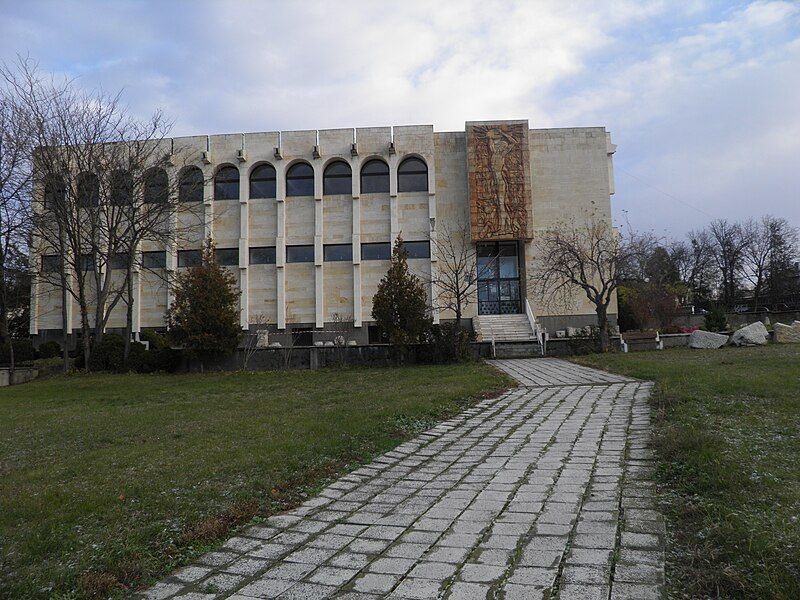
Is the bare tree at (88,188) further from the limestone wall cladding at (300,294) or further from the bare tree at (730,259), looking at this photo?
the bare tree at (730,259)

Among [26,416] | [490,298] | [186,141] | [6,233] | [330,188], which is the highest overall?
[186,141]

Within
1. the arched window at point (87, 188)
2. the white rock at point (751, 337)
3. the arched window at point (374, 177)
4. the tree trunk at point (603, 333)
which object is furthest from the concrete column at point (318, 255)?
the white rock at point (751, 337)

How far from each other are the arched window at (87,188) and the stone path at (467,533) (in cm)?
2137

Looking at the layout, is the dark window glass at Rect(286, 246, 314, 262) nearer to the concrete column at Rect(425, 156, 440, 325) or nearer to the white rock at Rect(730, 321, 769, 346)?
the concrete column at Rect(425, 156, 440, 325)

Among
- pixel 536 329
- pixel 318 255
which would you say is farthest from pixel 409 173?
pixel 536 329

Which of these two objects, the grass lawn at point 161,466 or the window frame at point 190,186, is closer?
the grass lawn at point 161,466

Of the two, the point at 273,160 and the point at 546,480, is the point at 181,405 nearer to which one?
the point at 546,480

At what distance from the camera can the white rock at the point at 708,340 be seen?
73.7 ft

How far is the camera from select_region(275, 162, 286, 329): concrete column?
33.2 metres

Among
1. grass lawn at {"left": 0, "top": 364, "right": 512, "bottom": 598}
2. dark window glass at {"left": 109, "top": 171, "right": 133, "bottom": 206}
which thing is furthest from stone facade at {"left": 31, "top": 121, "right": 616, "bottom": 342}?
grass lawn at {"left": 0, "top": 364, "right": 512, "bottom": 598}

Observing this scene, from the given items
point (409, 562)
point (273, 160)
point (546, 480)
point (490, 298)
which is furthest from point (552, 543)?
point (273, 160)

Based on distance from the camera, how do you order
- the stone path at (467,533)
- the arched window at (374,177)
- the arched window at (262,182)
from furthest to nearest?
the arched window at (262,182)
the arched window at (374,177)
the stone path at (467,533)

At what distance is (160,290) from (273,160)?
10327 millimetres

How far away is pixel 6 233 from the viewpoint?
21609mm
